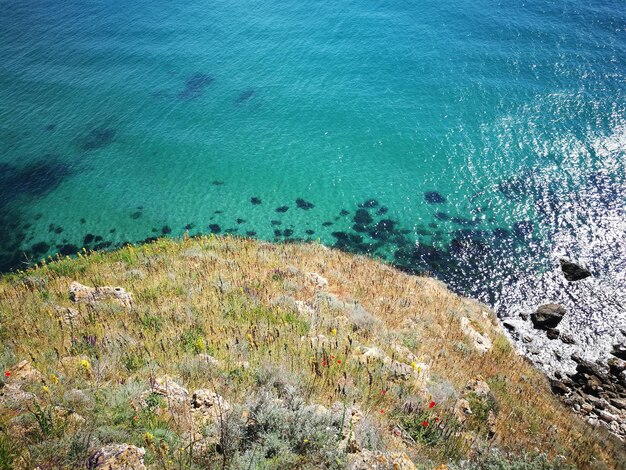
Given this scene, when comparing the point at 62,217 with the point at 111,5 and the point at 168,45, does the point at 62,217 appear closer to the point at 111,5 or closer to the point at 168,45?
the point at 168,45

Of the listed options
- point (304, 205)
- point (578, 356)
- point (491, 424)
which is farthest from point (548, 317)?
point (304, 205)

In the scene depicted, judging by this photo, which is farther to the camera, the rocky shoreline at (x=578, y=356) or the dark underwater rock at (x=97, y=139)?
the dark underwater rock at (x=97, y=139)

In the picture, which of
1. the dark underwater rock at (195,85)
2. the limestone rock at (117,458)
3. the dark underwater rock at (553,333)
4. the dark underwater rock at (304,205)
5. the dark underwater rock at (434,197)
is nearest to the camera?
the limestone rock at (117,458)

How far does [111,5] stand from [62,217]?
45003 mm

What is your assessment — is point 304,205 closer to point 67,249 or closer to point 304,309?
point 67,249

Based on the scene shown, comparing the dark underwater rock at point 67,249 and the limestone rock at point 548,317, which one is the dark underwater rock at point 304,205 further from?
the limestone rock at point 548,317

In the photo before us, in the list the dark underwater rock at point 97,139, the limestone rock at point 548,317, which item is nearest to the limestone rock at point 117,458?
the limestone rock at point 548,317

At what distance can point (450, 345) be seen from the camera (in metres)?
11.8

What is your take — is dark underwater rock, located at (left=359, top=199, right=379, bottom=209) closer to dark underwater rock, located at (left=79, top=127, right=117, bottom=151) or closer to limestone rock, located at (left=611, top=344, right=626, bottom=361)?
limestone rock, located at (left=611, top=344, right=626, bottom=361)

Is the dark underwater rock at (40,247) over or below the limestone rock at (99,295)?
below

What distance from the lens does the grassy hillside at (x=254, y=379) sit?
5.18 meters

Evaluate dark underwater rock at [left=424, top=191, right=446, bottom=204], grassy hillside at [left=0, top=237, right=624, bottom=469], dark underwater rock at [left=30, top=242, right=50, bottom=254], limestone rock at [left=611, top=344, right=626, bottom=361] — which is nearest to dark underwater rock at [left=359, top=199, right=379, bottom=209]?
dark underwater rock at [left=424, top=191, right=446, bottom=204]

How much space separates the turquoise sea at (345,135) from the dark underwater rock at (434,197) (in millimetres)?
122

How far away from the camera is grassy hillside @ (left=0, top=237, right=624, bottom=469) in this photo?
5.18m
